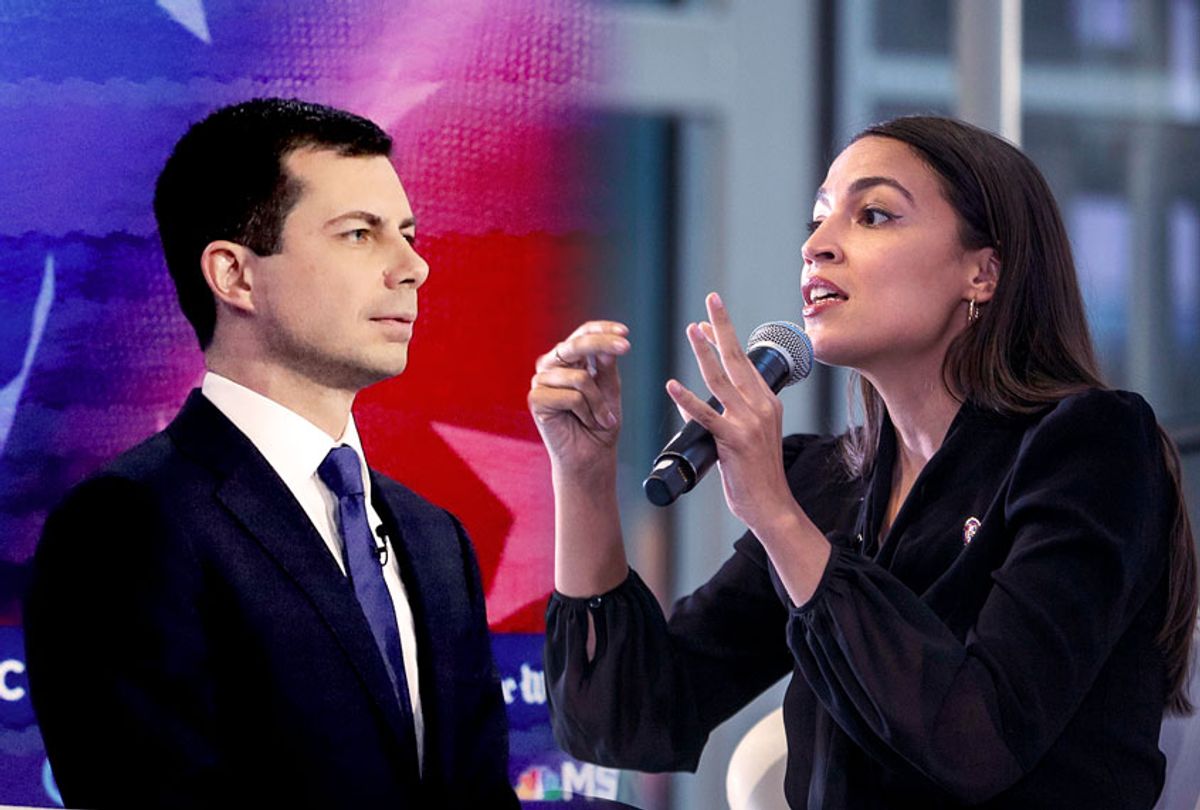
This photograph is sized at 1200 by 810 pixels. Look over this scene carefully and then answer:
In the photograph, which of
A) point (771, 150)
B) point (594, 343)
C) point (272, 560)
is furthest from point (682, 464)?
point (771, 150)

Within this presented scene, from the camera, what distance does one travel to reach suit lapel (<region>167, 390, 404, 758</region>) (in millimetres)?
1356

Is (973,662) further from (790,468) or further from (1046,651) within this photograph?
(790,468)

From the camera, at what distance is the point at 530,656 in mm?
1837

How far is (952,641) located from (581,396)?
445 millimetres

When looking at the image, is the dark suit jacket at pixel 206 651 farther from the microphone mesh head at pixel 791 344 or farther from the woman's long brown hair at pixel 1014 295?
the woman's long brown hair at pixel 1014 295

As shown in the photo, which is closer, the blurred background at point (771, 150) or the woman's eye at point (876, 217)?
the woman's eye at point (876, 217)

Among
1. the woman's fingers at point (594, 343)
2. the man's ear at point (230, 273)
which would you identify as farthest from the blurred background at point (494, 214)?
the woman's fingers at point (594, 343)

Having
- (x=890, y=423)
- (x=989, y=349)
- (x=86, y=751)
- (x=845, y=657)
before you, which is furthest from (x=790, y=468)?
(x=86, y=751)

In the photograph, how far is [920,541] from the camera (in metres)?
1.64

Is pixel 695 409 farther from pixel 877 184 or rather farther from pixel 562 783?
pixel 562 783

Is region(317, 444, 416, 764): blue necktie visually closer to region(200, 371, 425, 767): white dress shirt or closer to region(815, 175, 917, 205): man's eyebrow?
region(200, 371, 425, 767): white dress shirt

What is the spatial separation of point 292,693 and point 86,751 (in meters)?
0.18

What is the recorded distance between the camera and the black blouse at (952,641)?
143 centimetres

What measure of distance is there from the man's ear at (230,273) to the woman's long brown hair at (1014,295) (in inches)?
28.7
